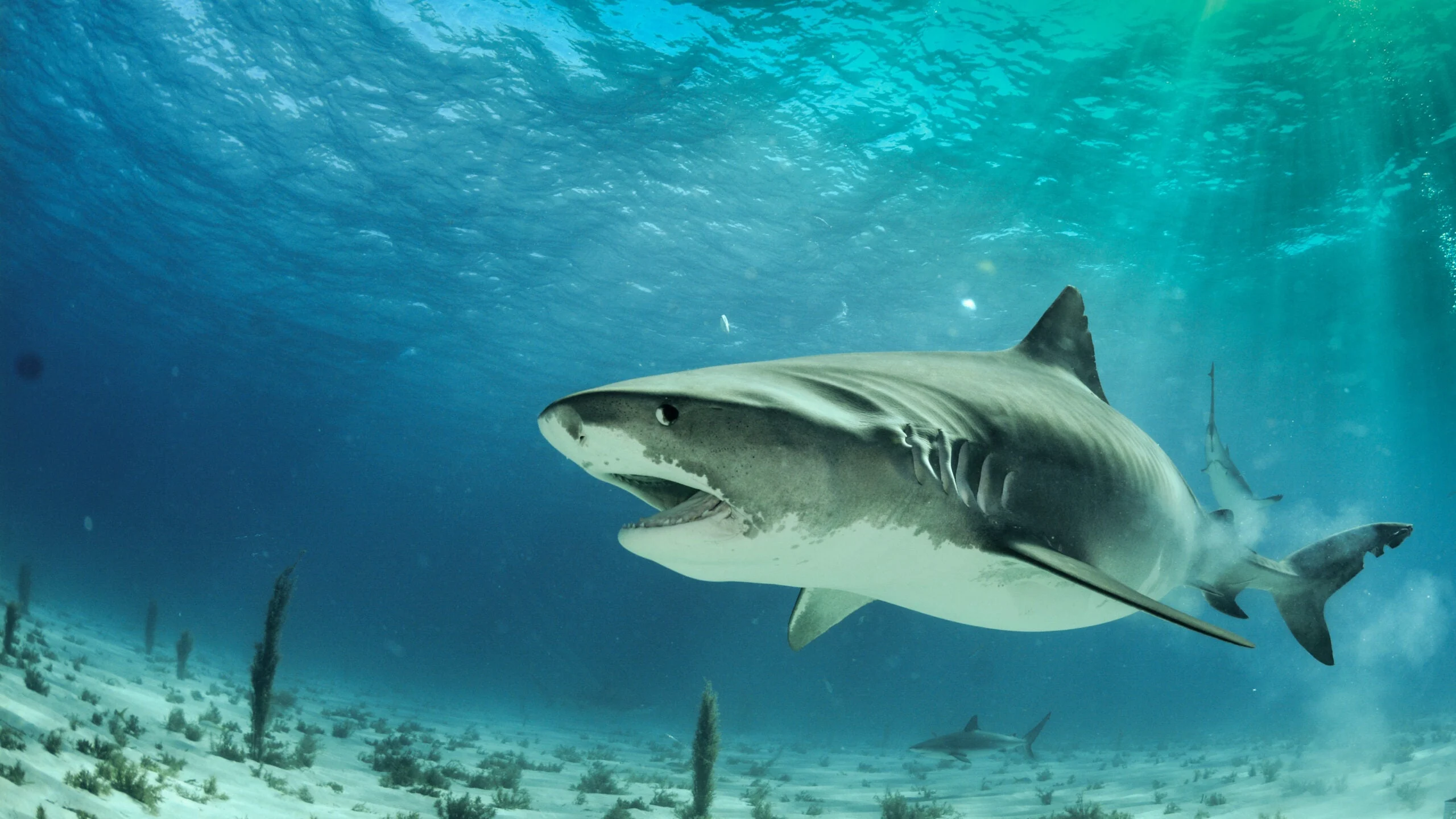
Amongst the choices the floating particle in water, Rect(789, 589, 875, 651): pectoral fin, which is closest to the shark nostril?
Rect(789, 589, 875, 651): pectoral fin

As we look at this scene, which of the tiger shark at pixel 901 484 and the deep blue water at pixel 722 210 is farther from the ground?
the deep blue water at pixel 722 210

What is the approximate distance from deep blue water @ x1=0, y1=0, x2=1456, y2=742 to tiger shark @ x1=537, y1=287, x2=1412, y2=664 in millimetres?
12824

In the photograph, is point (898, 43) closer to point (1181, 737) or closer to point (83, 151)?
point (83, 151)

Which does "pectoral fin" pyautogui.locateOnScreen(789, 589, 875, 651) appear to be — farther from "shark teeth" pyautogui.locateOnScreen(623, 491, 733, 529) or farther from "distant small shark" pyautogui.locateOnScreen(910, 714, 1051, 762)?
"distant small shark" pyautogui.locateOnScreen(910, 714, 1051, 762)

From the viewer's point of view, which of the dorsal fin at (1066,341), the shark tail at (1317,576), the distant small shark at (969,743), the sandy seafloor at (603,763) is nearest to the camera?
the dorsal fin at (1066,341)

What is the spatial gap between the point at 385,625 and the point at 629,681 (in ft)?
376

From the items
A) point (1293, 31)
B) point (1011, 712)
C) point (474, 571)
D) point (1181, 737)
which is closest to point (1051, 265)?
point (1293, 31)

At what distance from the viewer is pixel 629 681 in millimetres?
54000

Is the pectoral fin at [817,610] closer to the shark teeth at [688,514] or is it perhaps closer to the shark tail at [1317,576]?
the shark teeth at [688,514]

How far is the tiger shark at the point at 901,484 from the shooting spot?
2092mm

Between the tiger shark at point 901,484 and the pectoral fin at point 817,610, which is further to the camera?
the pectoral fin at point 817,610

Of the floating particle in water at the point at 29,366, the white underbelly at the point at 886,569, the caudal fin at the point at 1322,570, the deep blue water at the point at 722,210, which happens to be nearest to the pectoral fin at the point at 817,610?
the white underbelly at the point at 886,569

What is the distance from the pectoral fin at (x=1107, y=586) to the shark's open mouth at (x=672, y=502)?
40.1 inches

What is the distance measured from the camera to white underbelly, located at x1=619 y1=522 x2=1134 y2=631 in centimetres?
221
